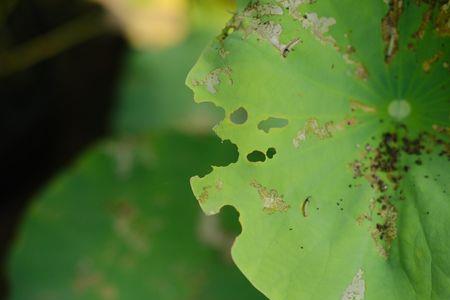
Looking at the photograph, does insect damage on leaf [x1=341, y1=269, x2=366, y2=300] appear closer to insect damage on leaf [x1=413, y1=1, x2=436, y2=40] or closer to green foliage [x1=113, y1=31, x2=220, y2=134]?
insect damage on leaf [x1=413, y1=1, x2=436, y2=40]

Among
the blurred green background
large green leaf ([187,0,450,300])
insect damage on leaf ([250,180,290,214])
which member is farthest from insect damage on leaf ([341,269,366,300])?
the blurred green background

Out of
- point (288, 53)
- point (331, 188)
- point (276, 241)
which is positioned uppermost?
point (288, 53)

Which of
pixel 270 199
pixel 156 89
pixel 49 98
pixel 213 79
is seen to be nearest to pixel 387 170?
pixel 270 199

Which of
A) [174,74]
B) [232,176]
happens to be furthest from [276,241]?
[174,74]

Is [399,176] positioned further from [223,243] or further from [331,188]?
[223,243]

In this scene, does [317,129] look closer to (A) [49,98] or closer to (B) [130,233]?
(B) [130,233]

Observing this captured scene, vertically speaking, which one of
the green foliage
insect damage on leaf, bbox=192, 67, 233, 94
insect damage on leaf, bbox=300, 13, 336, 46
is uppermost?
the green foliage

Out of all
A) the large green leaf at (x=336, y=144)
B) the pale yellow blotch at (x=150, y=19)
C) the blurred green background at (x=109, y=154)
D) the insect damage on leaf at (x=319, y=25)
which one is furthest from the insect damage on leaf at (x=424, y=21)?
the pale yellow blotch at (x=150, y=19)
